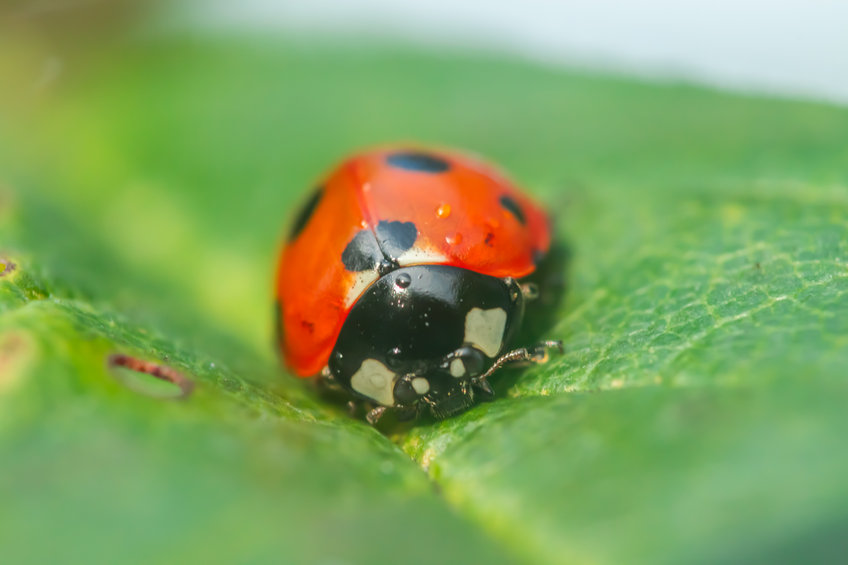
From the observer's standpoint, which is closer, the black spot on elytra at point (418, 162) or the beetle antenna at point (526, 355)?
the beetle antenna at point (526, 355)

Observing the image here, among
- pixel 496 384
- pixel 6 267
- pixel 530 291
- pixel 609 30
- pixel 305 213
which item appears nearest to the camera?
pixel 6 267

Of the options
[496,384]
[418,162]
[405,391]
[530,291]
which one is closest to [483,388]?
[496,384]

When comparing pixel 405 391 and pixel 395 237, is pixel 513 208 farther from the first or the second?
pixel 405 391

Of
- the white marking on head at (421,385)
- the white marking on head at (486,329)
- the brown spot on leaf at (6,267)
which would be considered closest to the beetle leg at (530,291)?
the white marking on head at (486,329)

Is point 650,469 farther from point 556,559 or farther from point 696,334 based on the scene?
point 696,334

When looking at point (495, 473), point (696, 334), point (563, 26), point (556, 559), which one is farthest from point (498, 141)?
point (556, 559)

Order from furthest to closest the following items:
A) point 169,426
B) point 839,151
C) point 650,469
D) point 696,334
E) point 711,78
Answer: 1. point 711,78
2. point 839,151
3. point 696,334
4. point 169,426
5. point 650,469

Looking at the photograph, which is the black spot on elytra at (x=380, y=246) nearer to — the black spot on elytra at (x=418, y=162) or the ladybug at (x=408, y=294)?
the ladybug at (x=408, y=294)
